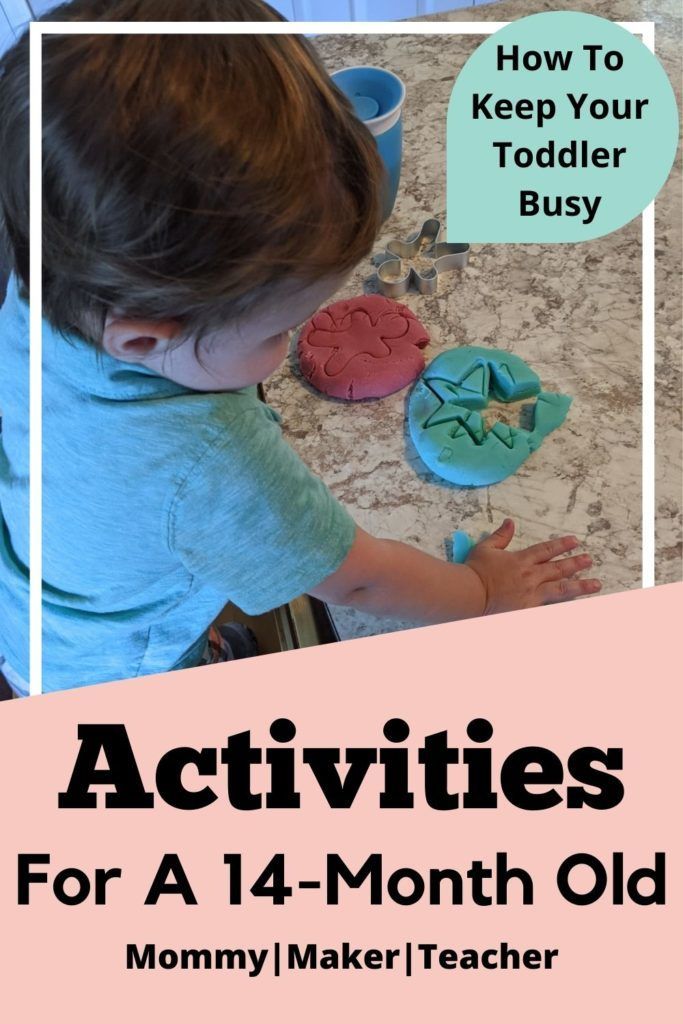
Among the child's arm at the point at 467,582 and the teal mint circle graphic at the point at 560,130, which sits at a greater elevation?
the teal mint circle graphic at the point at 560,130

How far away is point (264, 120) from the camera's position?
47 centimetres

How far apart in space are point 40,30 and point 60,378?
8.3 inches

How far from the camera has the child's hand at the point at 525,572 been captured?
736 mm

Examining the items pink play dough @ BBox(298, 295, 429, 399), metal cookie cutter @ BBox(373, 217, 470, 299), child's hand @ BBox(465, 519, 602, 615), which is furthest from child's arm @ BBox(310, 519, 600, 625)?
metal cookie cutter @ BBox(373, 217, 470, 299)

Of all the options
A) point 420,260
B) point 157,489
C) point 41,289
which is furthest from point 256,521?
point 420,260

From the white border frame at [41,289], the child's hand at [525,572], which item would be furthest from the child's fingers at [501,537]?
the white border frame at [41,289]

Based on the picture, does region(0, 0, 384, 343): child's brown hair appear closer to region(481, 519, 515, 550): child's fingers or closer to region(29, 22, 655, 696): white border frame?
region(29, 22, 655, 696): white border frame

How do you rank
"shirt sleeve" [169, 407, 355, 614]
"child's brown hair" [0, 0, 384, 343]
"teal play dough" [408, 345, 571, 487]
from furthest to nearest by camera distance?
1. "teal play dough" [408, 345, 571, 487]
2. "shirt sleeve" [169, 407, 355, 614]
3. "child's brown hair" [0, 0, 384, 343]

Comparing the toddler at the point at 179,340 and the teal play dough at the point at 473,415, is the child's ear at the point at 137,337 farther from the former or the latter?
the teal play dough at the point at 473,415

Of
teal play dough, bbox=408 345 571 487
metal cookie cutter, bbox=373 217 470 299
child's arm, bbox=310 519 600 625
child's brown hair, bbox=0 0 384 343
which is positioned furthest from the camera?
metal cookie cutter, bbox=373 217 470 299

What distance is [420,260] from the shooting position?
0.94 m

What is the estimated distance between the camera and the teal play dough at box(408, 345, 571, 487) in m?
0.79

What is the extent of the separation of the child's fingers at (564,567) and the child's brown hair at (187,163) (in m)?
0.33

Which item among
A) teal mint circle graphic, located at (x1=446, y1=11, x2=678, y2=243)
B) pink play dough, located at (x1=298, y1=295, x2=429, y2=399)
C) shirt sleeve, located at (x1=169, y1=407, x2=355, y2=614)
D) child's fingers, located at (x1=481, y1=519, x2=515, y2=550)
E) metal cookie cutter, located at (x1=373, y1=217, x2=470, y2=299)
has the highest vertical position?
teal mint circle graphic, located at (x1=446, y1=11, x2=678, y2=243)
